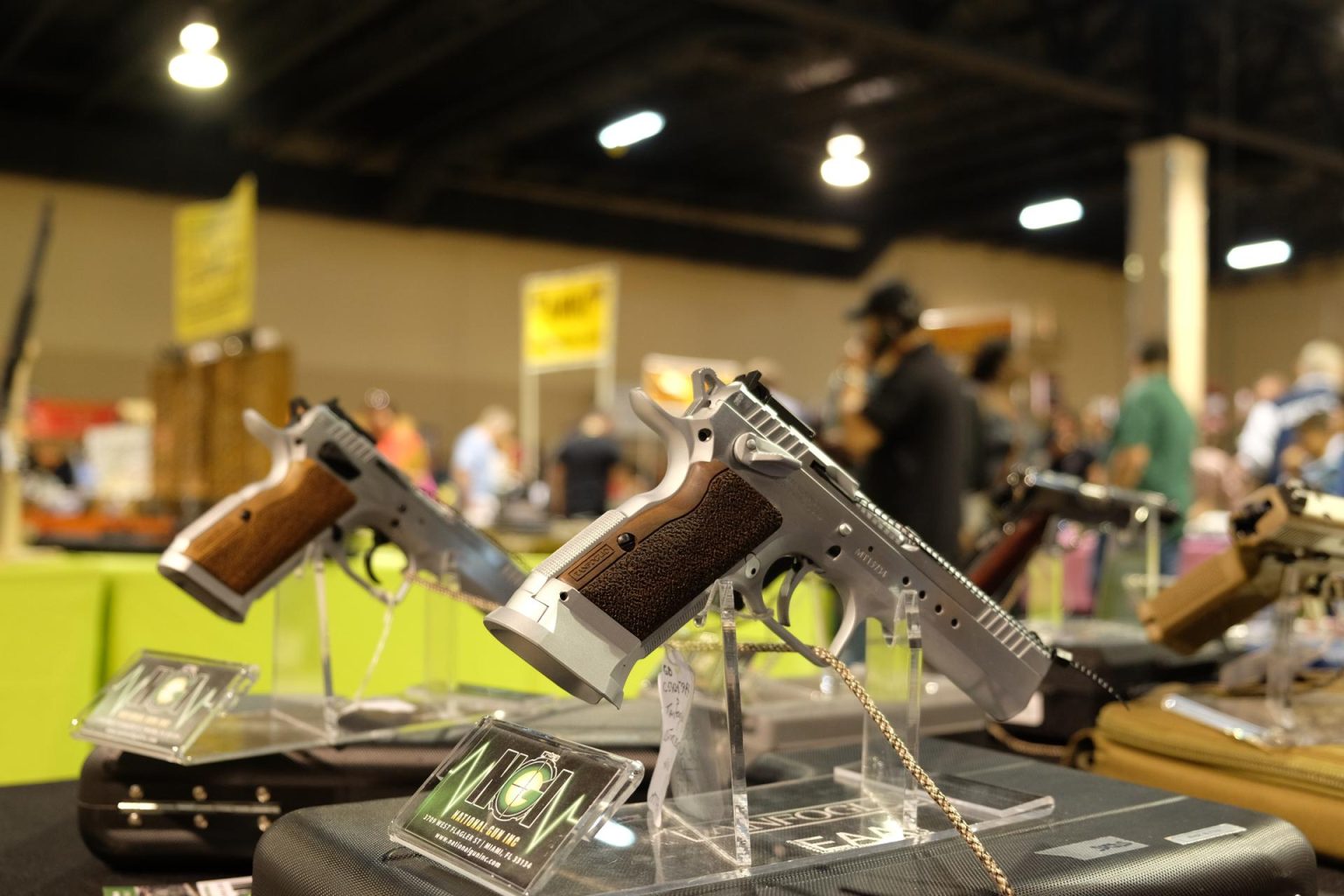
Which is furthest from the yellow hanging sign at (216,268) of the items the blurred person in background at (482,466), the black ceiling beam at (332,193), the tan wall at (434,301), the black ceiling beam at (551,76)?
the tan wall at (434,301)

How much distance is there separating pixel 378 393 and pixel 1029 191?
22.5 ft

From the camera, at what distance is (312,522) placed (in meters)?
1.49

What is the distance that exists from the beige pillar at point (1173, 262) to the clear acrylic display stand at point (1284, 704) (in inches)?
241

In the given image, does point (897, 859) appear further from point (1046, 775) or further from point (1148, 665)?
point (1148, 665)

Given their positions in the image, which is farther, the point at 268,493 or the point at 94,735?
the point at 268,493

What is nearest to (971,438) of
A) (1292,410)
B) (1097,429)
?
(1292,410)

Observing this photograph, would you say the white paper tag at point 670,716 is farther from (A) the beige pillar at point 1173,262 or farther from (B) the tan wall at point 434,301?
(B) the tan wall at point 434,301

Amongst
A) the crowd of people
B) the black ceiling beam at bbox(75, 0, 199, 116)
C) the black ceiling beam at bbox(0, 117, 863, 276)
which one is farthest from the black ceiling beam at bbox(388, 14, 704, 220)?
the crowd of people

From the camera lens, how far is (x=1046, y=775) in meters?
1.27

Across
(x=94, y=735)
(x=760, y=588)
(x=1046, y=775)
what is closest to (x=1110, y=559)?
(x=1046, y=775)

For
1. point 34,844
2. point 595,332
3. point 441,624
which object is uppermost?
point 595,332

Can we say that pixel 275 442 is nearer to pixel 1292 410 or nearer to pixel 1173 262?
pixel 1292 410

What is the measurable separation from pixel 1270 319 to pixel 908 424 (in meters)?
7.80

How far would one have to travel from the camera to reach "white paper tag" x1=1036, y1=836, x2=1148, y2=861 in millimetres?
996
